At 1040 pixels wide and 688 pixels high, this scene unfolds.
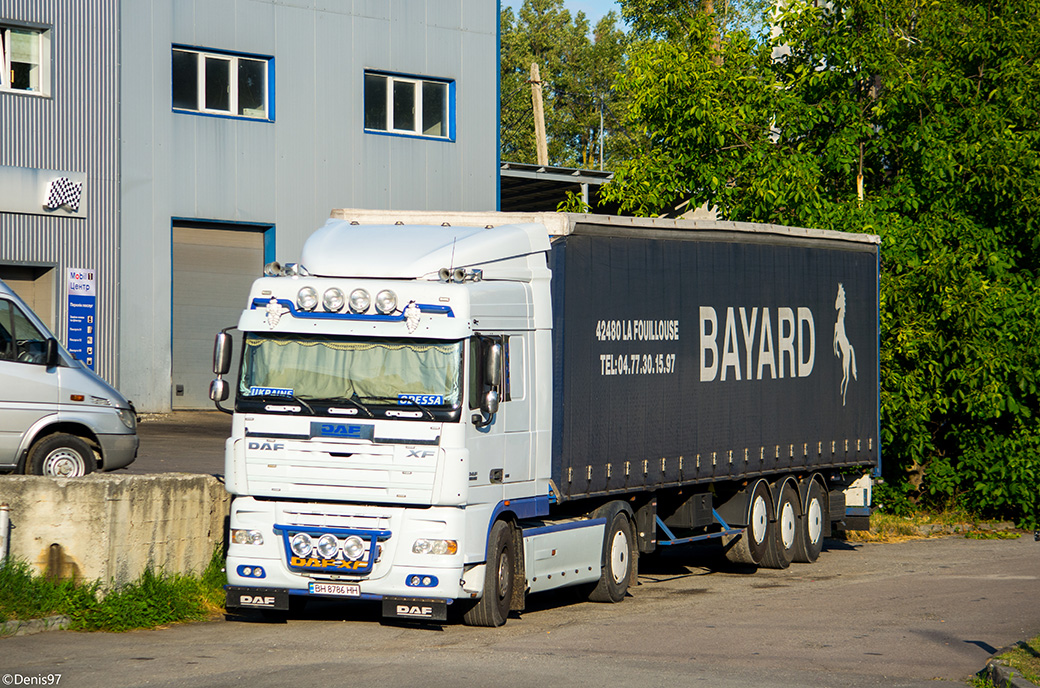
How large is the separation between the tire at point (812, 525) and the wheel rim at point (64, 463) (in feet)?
30.5

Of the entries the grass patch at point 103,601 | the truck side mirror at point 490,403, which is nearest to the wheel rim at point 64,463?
the grass patch at point 103,601

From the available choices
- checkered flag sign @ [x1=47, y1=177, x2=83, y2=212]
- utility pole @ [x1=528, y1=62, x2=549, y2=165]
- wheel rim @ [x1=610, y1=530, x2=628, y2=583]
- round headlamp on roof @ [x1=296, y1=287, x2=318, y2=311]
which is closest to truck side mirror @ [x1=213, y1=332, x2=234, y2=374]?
round headlamp on roof @ [x1=296, y1=287, x2=318, y2=311]

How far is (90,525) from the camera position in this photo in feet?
41.3

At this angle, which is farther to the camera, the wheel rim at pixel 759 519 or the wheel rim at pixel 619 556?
the wheel rim at pixel 759 519

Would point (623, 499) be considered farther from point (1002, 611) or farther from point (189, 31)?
point (189, 31)

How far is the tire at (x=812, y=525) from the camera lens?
19203 millimetres

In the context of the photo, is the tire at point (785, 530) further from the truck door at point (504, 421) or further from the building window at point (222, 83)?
the building window at point (222, 83)

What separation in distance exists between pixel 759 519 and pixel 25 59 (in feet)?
52.3

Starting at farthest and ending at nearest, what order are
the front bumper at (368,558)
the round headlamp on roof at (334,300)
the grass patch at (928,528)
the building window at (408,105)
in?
the building window at (408,105) → the grass patch at (928,528) → the round headlamp on roof at (334,300) → the front bumper at (368,558)

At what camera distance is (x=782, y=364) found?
18.5m

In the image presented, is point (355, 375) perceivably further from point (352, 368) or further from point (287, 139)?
point (287, 139)

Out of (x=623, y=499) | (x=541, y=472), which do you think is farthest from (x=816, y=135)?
(x=541, y=472)

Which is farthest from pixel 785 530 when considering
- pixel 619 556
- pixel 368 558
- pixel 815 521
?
pixel 368 558

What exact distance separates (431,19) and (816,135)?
985 centimetres
